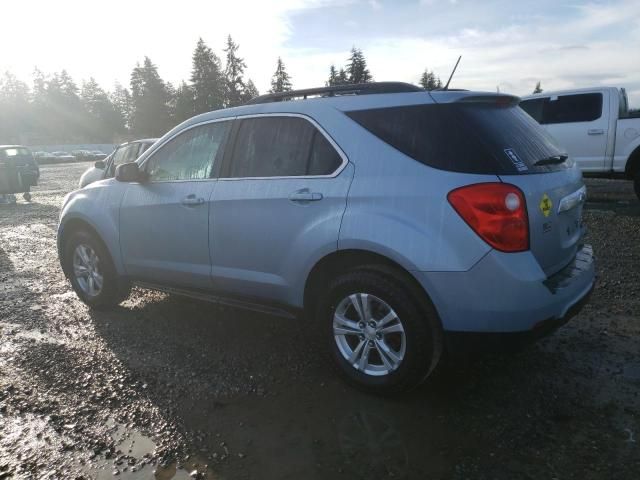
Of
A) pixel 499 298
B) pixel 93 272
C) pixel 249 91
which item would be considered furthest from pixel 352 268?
pixel 249 91

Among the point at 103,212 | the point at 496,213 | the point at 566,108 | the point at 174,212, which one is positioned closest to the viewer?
the point at 496,213

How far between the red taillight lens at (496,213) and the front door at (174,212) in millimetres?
1981

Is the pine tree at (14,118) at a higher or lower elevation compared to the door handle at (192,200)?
higher

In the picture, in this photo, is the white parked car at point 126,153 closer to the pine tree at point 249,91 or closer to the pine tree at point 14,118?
the pine tree at point 249,91

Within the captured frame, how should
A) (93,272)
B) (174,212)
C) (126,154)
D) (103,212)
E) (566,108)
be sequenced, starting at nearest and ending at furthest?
(174,212), (103,212), (93,272), (566,108), (126,154)

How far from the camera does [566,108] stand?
10.1 metres

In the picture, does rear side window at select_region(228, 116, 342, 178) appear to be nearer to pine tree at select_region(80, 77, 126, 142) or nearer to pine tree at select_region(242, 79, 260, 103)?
pine tree at select_region(242, 79, 260, 103)

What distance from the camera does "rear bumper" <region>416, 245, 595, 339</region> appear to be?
8.55ft

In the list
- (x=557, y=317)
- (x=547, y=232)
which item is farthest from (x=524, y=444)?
(x=547, y=232)

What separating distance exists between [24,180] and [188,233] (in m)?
14.4

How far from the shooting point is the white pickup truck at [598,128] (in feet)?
31.0

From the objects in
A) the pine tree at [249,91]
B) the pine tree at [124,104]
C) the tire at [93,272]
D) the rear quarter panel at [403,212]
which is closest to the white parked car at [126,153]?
the tire at [93,272]

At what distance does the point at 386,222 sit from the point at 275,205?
0.86 meters

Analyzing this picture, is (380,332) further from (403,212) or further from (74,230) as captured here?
(74,230)
